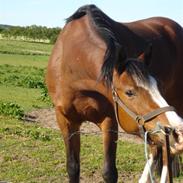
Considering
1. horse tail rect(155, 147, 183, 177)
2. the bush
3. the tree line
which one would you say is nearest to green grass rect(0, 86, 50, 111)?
the bush

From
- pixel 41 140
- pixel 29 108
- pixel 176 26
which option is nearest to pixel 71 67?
pixel 176 26

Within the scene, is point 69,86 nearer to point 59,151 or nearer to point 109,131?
point 109,131

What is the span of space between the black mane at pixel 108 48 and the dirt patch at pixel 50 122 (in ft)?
12.2

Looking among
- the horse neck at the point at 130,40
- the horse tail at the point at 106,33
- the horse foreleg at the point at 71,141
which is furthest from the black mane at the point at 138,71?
the horse foreleg at the point at 71,141

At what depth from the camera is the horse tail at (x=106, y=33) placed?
3.88 metres

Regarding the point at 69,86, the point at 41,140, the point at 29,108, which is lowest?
the point at 29,108

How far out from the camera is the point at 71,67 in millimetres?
4805

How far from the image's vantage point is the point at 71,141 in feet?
17.3

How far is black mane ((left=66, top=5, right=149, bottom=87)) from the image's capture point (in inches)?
148

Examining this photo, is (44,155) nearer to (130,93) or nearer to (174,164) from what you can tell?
(174,164)

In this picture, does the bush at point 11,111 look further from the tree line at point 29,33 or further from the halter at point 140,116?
the tree line at point 29,33

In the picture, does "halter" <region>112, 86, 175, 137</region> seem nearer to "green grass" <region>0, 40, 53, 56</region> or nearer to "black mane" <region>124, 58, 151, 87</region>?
"black mane" <region>124, 58, 151, 87</region>

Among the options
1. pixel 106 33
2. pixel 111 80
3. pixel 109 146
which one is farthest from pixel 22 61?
pixel 111 80

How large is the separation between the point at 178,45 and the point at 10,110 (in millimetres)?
5154
